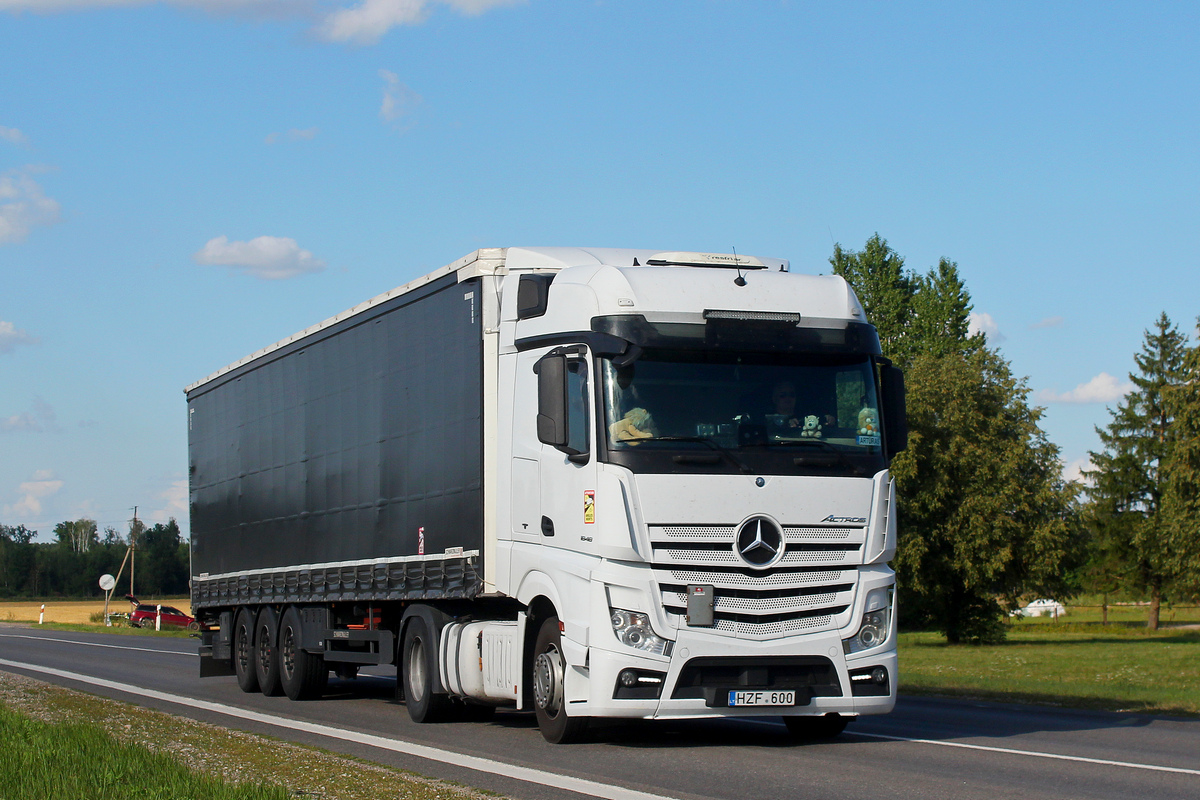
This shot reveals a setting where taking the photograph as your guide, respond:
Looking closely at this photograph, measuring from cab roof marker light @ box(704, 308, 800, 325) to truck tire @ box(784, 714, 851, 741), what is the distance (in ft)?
11.2

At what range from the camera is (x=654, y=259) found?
12.1 metres

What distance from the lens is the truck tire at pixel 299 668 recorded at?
17.6 metres

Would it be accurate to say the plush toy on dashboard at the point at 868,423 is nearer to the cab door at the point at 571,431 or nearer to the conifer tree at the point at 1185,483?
the cab door at the point at 571,431

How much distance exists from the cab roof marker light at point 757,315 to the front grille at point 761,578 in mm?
1711

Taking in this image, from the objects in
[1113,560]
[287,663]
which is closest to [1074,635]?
[1113,560]

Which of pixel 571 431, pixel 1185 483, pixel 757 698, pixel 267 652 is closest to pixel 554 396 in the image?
pixel 571 431

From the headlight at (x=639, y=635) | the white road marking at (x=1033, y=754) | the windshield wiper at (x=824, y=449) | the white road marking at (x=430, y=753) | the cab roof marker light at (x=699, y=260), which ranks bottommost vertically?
the white road marking at (x=1033, y=754)

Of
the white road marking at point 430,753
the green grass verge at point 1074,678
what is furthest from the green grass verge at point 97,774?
the green grass verge at point 1074,678

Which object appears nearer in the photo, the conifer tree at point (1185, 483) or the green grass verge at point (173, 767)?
the green grass verge at point (173, 767)

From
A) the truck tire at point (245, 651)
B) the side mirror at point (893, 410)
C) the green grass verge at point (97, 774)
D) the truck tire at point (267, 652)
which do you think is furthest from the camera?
the truck tire at point (245, 651)

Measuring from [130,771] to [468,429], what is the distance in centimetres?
494

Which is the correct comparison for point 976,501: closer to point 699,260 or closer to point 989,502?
point 989,502

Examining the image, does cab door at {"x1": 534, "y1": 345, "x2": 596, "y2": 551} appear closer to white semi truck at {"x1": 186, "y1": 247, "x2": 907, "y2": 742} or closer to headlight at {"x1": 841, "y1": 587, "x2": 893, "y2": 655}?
white semi truck at {"x1": 186, "y1": 247, "x2": 907, "y2": 742}

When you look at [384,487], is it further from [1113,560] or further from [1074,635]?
[1113,560]
